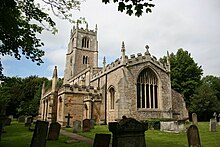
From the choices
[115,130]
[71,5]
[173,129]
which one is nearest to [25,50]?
[71,5]

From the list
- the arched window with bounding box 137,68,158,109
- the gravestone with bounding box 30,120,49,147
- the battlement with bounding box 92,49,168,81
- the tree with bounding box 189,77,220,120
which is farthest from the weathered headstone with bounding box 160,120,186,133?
the tree with bounding box 189,77,220,120

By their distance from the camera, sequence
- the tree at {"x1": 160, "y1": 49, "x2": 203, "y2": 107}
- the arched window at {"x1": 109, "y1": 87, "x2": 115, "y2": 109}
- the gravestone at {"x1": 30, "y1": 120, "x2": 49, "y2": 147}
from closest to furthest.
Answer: the gravestone at {"x1": 30, "y1": 120, "x2": 49, "y2": 147}
the arched window at {"x1": 109, "y1": 87, "x2": 115, "y2": 109}
the tree at {"x1": 160, "y1": 49, "x2": 203, "y2": 107}

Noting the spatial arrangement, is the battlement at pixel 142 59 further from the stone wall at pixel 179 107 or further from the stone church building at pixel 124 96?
the stone wall at pixel 179 107

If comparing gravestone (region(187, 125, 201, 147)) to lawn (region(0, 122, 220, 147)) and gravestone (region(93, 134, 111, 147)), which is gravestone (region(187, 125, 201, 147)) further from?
gravestone (region(93, 134, 111, 147))

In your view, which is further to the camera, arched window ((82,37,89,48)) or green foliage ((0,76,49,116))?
arched window ((82,37,89,48))

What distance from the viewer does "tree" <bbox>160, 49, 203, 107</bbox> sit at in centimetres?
3272

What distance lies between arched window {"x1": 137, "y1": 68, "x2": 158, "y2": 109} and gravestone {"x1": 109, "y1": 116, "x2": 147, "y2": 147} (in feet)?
45.6

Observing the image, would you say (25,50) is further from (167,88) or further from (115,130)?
(167,88)

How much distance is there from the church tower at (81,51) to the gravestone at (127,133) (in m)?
36.5

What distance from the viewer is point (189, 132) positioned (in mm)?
7574

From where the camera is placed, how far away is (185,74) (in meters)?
33.3

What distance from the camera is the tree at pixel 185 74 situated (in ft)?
107

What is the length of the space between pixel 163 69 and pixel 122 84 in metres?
5.54

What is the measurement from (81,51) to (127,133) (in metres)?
39.6
